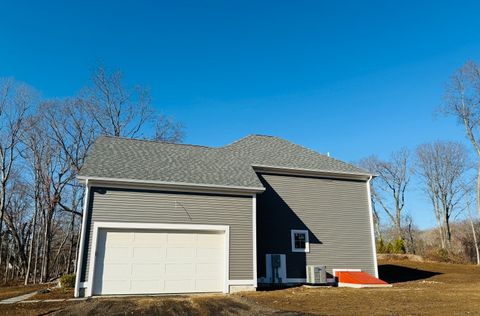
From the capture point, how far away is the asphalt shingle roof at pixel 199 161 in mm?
12317

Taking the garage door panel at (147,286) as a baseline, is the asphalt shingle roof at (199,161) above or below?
above

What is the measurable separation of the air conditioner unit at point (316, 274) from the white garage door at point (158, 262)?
4.27 m

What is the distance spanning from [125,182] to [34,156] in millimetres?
16859

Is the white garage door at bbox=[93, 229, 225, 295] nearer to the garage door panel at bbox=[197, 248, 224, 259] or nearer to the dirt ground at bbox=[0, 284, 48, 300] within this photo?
the garage door panel at bbox=[197, 248, 224, 259]

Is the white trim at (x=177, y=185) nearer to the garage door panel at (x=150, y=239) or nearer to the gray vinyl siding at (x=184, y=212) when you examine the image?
the gray vinyl siding at (x=184, y=212)

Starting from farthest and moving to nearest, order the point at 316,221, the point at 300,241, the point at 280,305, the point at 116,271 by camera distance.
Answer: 1. the point at 316,221
2. the point at 300,241
3. the point at 116,271
4. the point at 280,305

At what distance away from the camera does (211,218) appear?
12.4 metres

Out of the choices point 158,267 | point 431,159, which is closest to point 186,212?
point 158,267

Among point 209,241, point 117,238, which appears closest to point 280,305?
point 209,241

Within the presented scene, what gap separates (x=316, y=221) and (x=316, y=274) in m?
2.38

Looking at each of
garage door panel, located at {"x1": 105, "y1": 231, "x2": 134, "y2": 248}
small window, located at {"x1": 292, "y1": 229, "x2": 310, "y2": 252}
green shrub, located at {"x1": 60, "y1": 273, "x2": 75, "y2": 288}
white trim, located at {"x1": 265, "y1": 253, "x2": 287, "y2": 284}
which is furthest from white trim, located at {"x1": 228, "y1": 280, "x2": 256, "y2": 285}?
green shrub, located at {"x1": 60, "y1": 273, "x2": 75, "y2": 288}

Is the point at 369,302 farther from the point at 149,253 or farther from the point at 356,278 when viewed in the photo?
the point at 149,253

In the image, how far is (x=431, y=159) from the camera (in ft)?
124

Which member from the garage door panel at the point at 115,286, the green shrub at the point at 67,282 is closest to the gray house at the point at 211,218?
the garage door panel at the point at 115,286
